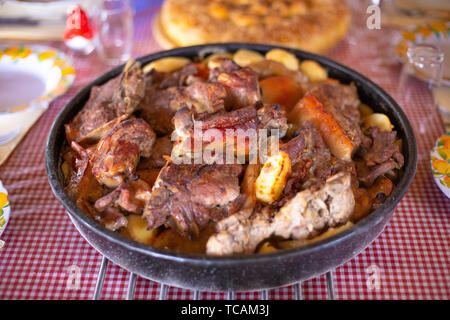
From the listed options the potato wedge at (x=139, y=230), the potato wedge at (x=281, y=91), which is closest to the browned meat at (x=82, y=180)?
the potato wedge at (x=139, y=230)

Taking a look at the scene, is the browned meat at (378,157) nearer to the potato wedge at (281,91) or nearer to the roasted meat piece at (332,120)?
the roasted meat piece at (332,120)

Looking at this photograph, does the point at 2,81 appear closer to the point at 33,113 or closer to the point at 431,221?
the point at 33,113

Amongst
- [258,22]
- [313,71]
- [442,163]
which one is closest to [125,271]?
[313,71]

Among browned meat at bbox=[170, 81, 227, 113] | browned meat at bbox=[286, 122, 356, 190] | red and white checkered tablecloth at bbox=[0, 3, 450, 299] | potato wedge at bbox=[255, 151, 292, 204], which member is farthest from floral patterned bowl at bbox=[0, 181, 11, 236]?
browned meat at bbox=[286, 122, 356, 190]

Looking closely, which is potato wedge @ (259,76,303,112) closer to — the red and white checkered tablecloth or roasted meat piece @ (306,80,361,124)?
roasted meat piece @ (306,80,361,124)

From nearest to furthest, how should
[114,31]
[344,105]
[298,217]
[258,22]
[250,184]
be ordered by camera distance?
[298,217] → [250,184] → [344,105] → [258,22] → [114,31]

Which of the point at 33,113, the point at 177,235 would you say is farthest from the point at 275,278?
the point at 33,113

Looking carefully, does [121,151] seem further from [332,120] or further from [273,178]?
[332,120]
